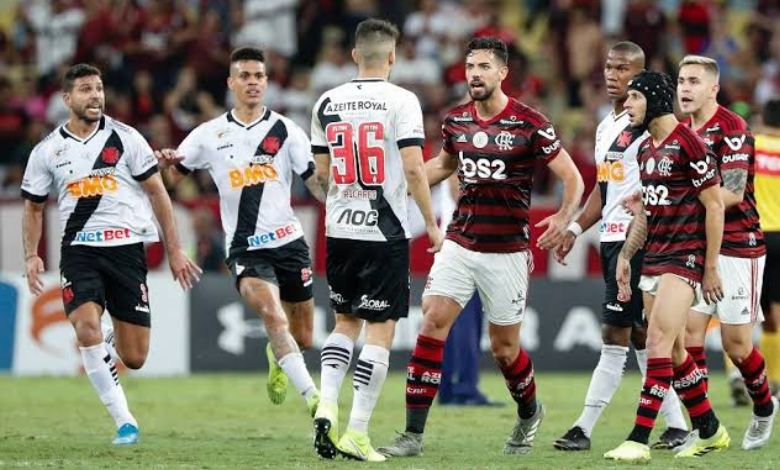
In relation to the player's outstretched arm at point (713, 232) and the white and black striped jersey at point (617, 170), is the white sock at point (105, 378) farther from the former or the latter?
the player's outstretched arm at point (713, 232)

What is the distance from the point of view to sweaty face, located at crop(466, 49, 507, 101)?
421 inches

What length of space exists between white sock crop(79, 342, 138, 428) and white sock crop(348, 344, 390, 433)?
2051 mm

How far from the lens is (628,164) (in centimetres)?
1137

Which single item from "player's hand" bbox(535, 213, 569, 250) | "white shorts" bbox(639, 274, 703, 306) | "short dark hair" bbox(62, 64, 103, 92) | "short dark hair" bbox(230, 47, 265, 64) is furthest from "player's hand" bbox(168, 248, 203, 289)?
"white shorts" bbox(639, 274, 703, 306)

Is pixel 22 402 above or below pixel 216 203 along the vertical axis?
below

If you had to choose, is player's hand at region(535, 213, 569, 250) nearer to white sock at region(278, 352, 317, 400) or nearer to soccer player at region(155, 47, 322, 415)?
white sock at region(278, 352, 317, 400)

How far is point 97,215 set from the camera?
11.8 m

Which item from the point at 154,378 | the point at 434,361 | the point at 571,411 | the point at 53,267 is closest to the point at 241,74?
the point at 434,361

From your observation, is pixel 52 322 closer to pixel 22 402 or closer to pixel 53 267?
pixel 53 267

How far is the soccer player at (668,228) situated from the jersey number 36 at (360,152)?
A: 5.47 ft

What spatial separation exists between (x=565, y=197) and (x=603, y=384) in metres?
1.59

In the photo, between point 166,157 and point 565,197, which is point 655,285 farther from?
point 166,157

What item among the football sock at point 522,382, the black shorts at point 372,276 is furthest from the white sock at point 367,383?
the football sock at point 522,382

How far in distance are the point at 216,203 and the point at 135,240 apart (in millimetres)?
9152
